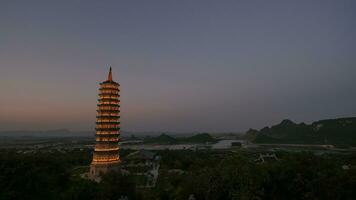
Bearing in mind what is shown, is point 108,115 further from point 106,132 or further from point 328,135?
point 328,135

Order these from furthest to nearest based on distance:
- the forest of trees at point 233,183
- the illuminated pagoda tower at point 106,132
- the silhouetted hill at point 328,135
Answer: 1. the silhouetted hill at point 328,135
2. the illuminated pagoda tower at point 106,132
3. the forest of trees at point 233,183

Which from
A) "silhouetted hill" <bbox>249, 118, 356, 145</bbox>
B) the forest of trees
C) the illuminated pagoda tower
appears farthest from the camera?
"silhouetted hill" <bbox>249, 118, 356, 145</bbox>

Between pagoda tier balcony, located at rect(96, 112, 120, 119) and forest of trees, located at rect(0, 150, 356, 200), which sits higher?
pagoda tier balcony, located at rect(96, 112, 120, 119)

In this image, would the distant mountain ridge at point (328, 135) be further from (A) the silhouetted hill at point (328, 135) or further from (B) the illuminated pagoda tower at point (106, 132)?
(B) the illuminated pagoda tower at point (106, 132)

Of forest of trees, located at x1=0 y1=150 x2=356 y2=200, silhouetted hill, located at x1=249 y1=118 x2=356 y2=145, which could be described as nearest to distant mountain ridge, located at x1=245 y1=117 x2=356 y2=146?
silhouetted hill, located at x1=249 y1=118 x2=356 y2=145

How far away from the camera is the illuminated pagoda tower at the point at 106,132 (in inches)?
1371

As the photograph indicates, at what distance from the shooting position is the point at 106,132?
35281 mm

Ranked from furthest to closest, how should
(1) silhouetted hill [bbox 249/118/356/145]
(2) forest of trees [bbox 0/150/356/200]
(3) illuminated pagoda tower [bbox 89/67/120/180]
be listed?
(1) silhouetted hill [bbox 249/118/356/145] → (3) illuminated pagoda tower [bbox 89/67/120/180] → (2) forest of trees [bbox 0/150/356/200]

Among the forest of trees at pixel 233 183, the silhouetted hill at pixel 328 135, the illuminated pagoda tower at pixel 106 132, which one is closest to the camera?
the forest of trees at pixel 233 183

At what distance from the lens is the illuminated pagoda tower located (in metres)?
34.8

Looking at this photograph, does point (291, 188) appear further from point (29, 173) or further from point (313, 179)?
point (29, 173)

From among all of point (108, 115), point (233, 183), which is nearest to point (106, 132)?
point (108, 115)

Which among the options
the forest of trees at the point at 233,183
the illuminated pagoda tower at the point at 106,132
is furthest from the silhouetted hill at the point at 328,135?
the forest of trees at the point at 233,183

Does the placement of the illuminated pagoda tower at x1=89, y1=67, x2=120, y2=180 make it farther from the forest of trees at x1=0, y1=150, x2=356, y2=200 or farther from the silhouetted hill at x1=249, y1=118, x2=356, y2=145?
the silhouetted hill at x1=249, y1=118, x2=356, y2=145
